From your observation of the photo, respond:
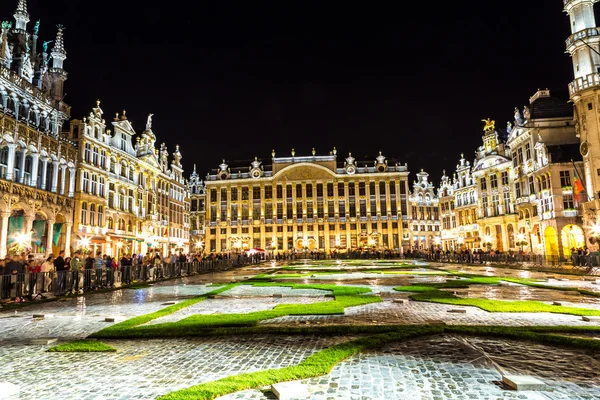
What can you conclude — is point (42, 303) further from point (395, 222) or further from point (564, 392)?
point (395, 222)

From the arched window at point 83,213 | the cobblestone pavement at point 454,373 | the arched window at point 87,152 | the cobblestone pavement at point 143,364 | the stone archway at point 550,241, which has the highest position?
the arched window at point 87,152

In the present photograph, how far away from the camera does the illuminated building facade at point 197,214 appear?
8679 cm

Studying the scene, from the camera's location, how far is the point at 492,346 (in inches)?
257

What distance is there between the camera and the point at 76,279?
1634 centimetres

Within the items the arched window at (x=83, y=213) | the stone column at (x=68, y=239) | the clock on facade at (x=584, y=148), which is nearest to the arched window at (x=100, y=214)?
the arched window at (x=83, y=213)

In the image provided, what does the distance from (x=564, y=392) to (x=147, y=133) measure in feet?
186

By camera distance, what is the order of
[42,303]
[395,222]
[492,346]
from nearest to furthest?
[492,346]
[42,303]
[395,222]

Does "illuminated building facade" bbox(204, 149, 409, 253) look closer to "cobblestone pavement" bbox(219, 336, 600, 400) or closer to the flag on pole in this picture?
the flag on pole

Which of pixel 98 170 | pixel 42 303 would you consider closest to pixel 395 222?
pixel 98 170

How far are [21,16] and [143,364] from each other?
137 ft

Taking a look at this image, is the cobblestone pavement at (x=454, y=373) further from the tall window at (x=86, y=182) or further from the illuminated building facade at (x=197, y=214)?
the illuminated building facade at (x=197, y=214)

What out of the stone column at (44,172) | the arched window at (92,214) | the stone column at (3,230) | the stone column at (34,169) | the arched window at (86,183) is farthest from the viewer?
the arched window at (92,214)

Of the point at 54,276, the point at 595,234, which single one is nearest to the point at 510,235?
the point at 595,234

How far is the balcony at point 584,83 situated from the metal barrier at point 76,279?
3890 centimetres
